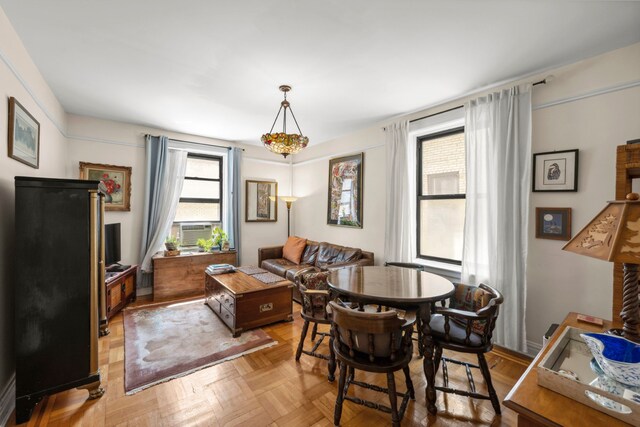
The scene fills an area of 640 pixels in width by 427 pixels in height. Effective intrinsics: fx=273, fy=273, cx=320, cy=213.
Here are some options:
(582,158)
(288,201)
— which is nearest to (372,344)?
(582,158)

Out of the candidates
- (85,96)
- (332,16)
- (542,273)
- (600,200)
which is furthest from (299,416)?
(85,96)

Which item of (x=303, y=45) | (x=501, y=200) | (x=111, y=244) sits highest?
(x=303, y=45)

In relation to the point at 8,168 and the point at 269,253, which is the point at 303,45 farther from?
the point at 269,253

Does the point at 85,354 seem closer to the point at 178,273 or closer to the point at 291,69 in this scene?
the point at 178,273

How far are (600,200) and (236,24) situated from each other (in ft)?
10.4

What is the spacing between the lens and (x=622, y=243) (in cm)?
105

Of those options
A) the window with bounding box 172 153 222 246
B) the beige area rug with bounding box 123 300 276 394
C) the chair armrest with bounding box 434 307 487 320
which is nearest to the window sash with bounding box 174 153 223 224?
the window with bounding box 172 153 222 246

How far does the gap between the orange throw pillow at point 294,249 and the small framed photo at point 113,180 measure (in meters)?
2.62

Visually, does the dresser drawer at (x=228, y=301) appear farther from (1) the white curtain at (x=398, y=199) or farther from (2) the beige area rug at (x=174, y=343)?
(1) the white curtain at (x=398, y=199)

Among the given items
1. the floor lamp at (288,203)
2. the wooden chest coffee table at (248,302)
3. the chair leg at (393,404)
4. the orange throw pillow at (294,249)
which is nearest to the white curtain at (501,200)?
the chair leg at (393,404)

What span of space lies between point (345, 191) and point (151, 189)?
3.13 m

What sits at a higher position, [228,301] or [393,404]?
[228,301]

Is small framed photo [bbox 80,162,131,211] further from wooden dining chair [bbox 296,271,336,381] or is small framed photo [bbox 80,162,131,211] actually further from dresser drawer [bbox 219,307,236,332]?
wooden dining chair [bbox 296,271,336,381]

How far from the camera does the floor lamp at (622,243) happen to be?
1.03m
